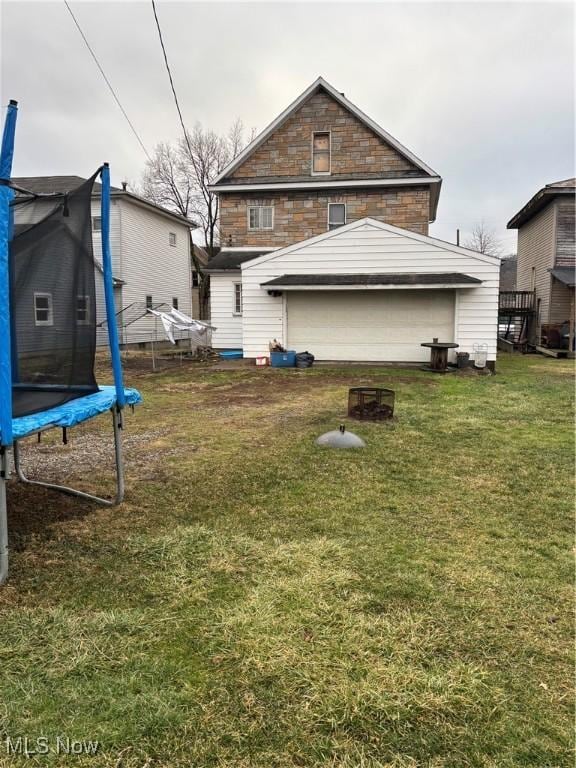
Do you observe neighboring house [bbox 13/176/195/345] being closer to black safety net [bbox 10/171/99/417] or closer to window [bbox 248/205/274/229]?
window [bbox 248/205/274/229]

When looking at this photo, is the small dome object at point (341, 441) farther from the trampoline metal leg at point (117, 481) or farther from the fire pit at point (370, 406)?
the trampoline metal leg at point (117, 481)

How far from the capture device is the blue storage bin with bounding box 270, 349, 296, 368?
44.7 ft

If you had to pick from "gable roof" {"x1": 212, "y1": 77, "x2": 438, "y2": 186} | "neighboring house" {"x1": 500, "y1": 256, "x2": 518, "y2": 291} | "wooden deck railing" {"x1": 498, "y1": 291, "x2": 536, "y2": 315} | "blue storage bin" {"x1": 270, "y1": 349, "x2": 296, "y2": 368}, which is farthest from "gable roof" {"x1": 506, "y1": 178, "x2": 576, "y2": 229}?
"neighboring house" {"x1": 500, "y1": 256, "x2": 518, "y2": 291}

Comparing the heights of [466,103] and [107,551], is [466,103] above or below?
above

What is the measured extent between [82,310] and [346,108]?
56.7ft

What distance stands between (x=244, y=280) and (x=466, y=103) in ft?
25.9

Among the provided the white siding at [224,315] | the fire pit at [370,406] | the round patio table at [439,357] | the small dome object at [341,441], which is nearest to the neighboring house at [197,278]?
the white siding at [224,315]

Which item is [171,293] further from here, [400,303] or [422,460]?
[422,460]

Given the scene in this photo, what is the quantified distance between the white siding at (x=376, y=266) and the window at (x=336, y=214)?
14.8 feet

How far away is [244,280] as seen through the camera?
14312 mm

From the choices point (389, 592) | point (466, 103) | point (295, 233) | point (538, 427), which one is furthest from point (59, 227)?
point (295, 233)

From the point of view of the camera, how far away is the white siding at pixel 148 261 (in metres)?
21.3

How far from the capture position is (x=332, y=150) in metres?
17.9

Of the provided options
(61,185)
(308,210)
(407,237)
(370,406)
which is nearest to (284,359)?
(407,237)
